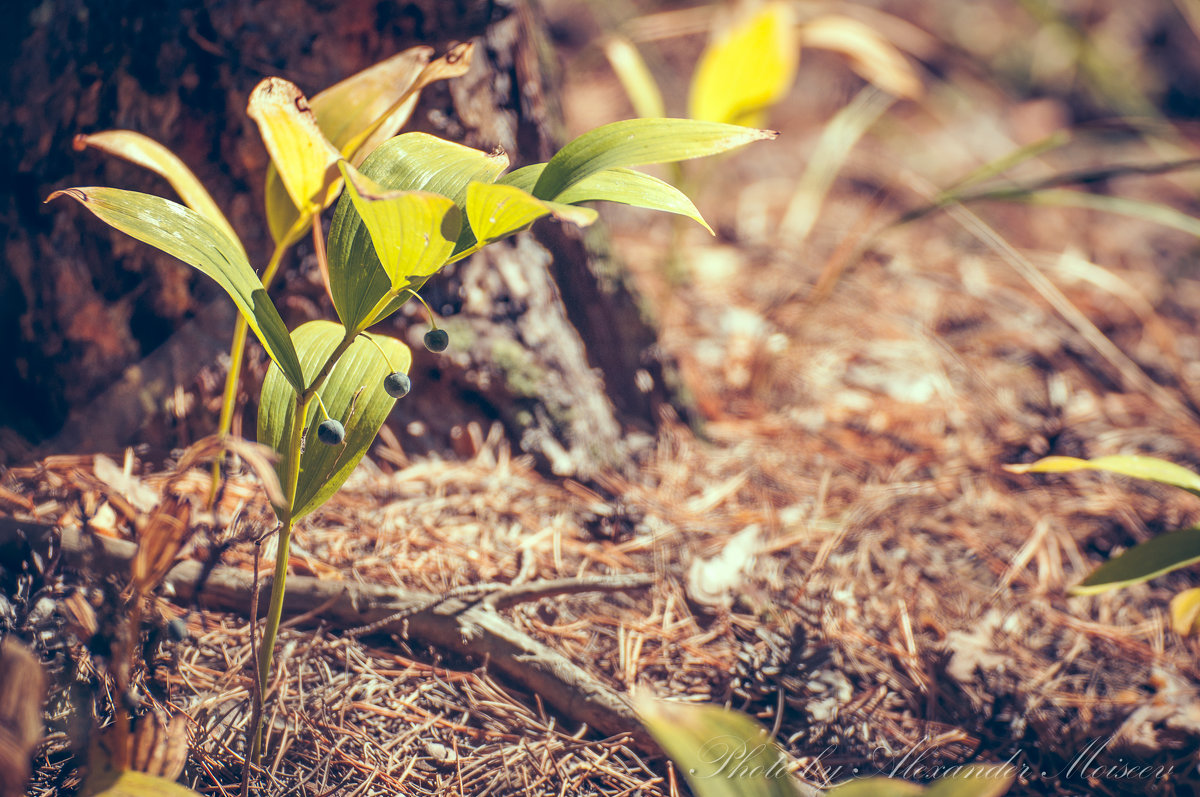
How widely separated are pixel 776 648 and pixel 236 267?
979mm

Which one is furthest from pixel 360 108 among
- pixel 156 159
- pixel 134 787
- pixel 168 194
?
pixel 134 787

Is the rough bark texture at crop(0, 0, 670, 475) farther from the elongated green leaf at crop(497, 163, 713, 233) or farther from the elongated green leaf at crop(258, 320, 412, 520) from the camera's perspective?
the elongated green leaf at crop(497, 163, 713, 233)

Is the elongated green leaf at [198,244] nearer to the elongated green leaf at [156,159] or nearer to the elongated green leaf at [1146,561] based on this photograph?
the elongated green leaf at [156,159]

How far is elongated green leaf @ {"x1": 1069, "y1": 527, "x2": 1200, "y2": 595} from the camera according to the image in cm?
103

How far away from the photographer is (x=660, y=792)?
0.94 meters

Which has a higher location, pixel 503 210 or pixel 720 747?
pixel 503 210

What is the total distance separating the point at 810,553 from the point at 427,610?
0.74 metres

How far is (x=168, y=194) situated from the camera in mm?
1260

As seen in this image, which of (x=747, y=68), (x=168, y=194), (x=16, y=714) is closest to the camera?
(x=16, y=714)

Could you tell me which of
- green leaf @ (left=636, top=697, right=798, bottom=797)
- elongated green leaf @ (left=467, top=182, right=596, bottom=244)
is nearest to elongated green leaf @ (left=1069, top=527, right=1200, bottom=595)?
green leaf @ (left=636, top=697, right=798, bottom=797)

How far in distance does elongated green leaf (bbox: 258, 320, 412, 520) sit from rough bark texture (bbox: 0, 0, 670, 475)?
508mm

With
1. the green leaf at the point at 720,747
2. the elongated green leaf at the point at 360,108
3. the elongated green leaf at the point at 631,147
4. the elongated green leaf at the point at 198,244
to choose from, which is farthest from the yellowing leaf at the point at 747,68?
the green leaf at the point at 720,747

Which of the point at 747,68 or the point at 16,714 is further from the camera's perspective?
the point at 747,68

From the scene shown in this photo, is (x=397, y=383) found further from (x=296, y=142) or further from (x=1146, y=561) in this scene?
(x=1146, y=561)
